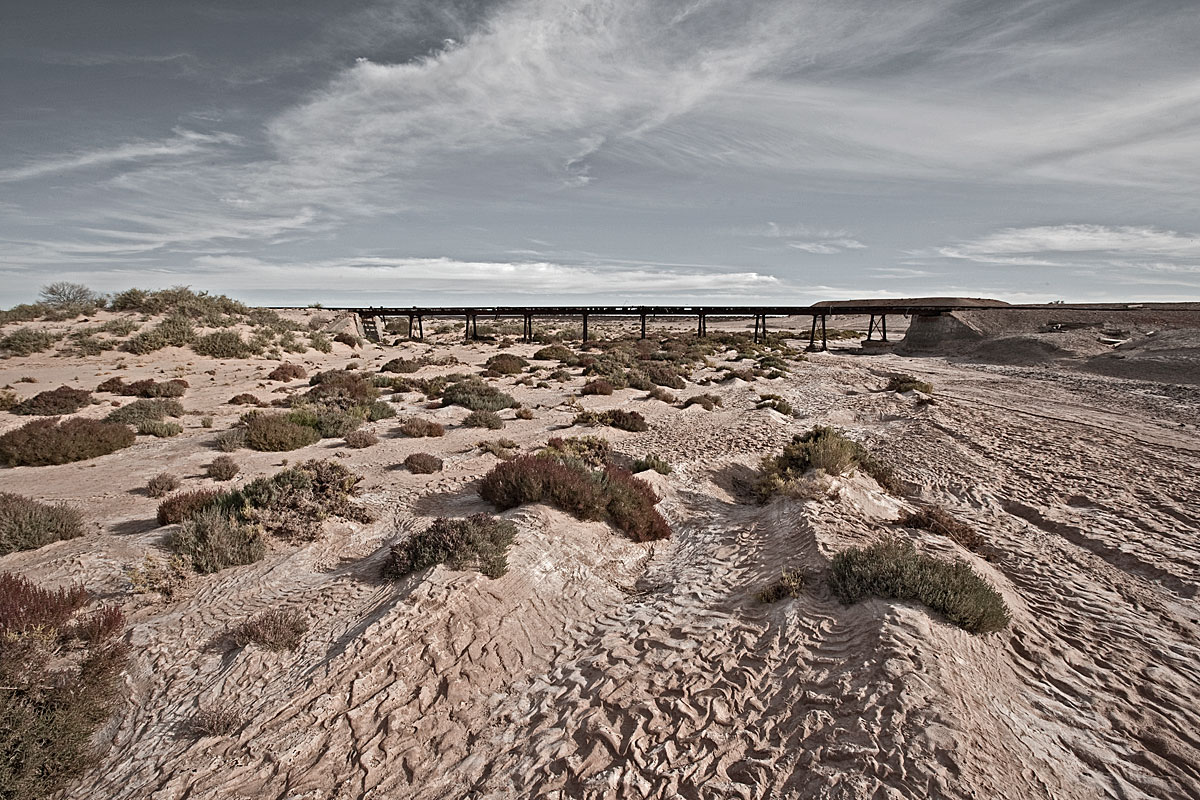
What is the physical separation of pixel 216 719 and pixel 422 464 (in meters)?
6.71

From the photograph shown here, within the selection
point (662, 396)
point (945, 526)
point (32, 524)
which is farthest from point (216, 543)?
point (662, 396)

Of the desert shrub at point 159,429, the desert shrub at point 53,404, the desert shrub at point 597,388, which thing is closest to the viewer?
the desert shrub at point 159,429

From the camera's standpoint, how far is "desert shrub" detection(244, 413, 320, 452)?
A: 39.9 feet

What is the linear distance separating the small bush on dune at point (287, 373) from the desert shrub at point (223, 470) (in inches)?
548

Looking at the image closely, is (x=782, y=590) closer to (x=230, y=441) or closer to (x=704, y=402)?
(x=230, y=441)

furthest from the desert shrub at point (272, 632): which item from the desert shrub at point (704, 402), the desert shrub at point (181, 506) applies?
the desert shrub at point (704, 402)

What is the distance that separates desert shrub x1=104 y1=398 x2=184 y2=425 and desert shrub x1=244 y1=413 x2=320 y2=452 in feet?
11.8

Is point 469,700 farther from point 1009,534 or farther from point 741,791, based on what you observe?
point 1009,534

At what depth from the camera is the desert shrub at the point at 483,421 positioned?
1496 centimetres

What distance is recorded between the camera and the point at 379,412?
51.3ft

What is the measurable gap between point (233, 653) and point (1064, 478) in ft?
51.9

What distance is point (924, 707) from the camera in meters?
4.15

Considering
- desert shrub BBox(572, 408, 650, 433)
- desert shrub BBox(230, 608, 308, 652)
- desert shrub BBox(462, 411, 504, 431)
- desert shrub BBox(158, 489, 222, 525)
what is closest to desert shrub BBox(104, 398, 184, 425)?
desert shrub BBox(158, 489, 222, 525)

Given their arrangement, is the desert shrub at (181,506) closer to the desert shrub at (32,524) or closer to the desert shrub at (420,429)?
the desert shrub at (32,524)
